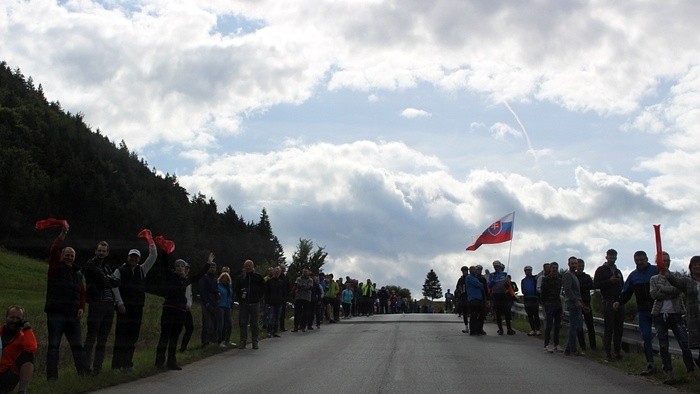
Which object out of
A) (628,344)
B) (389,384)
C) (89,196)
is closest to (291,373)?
(389,384)

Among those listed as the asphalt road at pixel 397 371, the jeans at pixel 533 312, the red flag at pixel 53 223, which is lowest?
the asphalt road at pixel 397 371

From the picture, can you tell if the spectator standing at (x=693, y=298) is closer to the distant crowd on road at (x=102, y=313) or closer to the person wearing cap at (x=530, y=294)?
the distant crowd on road at (x=102, y=313)

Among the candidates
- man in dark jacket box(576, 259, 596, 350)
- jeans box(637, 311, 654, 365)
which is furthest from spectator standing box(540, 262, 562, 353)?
jeans box(637, 311, 654, 365)

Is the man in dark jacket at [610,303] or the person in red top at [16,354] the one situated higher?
the man in dark jacket at [610,303]

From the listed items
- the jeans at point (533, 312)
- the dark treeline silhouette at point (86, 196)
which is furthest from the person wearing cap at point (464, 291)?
the dark treeline silhouette at point (86, 196)

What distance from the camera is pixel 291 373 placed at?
13.9m

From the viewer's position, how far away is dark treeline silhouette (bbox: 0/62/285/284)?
7825cm

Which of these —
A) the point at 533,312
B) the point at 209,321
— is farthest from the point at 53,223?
the point at 533,312

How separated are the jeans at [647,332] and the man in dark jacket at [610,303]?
6.51ft

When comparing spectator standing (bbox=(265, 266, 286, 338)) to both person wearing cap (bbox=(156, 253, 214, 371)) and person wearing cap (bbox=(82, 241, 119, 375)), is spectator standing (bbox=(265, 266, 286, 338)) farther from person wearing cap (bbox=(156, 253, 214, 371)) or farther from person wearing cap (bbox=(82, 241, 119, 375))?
person wearing cap (bbox=(82, 241, 119, 375))

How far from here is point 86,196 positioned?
8562 cm

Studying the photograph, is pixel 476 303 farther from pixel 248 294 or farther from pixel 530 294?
pixel 248 294

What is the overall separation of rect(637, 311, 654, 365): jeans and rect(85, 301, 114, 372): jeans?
804 cm

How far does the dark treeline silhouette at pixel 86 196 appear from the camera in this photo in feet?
257
